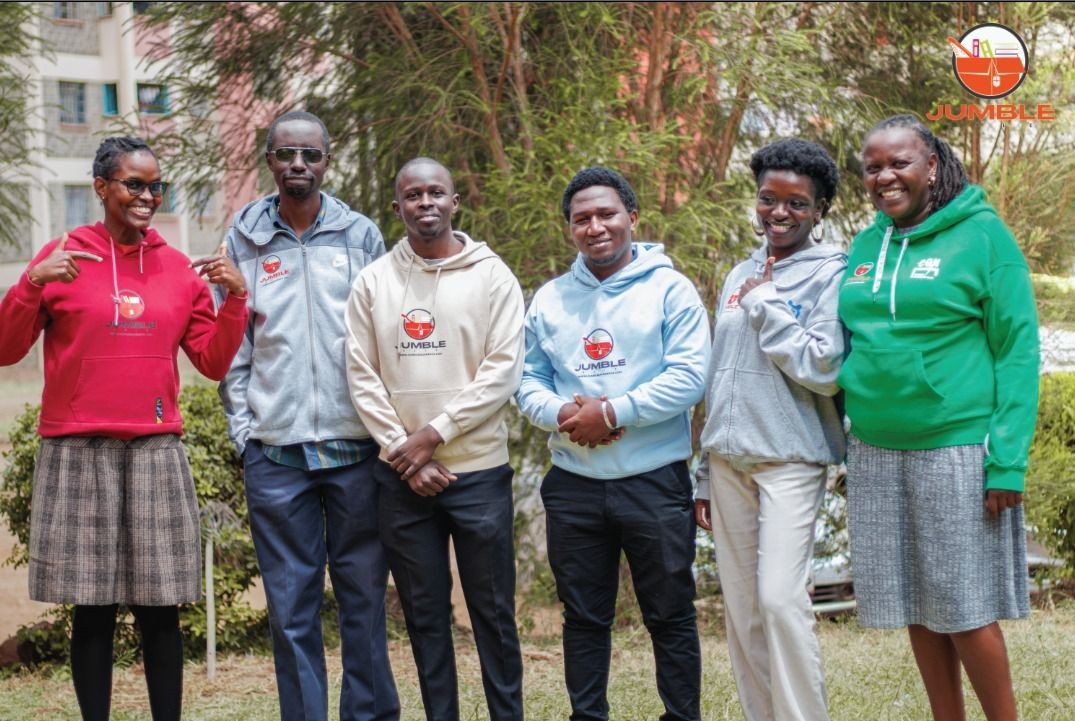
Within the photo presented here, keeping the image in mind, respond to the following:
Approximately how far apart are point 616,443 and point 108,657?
167 cm

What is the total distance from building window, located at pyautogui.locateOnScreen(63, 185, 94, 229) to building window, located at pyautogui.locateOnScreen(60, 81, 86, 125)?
0.38 m

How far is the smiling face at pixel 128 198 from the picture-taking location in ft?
12.3

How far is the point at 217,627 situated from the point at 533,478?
1.89 m

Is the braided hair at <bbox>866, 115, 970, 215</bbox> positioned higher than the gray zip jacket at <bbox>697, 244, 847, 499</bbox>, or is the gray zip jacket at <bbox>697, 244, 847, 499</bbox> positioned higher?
the braided hair at <bbox>866, 115, 970, 215</bbox>

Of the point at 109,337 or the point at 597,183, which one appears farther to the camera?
the point at 597,183

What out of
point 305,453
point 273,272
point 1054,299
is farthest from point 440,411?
point 1054,299

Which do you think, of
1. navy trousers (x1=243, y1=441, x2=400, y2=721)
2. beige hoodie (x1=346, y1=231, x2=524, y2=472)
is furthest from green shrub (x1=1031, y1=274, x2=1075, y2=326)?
navy trousers (x1=243, y1=441, x2=400, y2=721)

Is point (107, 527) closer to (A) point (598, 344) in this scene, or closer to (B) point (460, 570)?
(B) point (460, 570)

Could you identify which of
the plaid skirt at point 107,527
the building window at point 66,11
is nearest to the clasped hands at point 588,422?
the plaid skirt at point 107,527

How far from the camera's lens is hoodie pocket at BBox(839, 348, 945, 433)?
3.30 m

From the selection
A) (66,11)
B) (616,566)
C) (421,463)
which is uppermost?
(66,11)

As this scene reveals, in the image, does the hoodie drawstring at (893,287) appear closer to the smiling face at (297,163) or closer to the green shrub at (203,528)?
the smiling face at (297,163)

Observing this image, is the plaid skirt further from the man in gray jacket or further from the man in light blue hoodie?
the man in light blue hoodie

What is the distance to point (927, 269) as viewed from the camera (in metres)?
3.35
